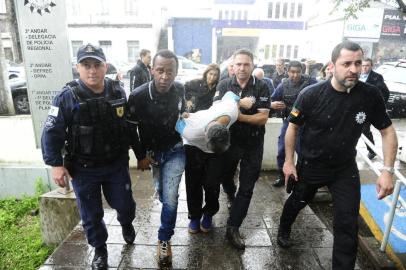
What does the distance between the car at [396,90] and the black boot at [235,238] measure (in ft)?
30.1

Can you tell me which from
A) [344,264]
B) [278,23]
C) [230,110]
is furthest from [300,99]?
[278,23]

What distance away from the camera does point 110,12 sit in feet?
91.2

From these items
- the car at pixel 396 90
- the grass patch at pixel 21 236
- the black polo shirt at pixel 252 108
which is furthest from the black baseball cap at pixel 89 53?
the car at pixel 396 90

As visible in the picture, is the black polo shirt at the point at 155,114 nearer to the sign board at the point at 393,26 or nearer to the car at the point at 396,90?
the car at the point at 396,90

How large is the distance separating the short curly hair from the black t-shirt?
0.79 meters

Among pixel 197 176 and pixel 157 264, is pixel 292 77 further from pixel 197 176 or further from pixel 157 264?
pixel 157 264

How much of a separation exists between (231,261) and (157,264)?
29.2 inches

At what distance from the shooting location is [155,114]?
3064mm

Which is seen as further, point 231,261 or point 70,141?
point 231,261

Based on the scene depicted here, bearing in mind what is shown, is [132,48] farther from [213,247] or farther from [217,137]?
[217,137]

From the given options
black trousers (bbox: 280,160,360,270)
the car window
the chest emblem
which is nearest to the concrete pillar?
black trousers (bbox: 280,160,360,270)

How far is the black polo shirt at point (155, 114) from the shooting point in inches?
121

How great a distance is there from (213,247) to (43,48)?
3.37 metres

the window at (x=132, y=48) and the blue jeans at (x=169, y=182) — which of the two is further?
the window at (x=132, y=48)
